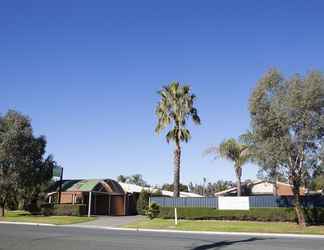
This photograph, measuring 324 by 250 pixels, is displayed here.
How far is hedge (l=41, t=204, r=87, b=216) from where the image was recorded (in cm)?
4006

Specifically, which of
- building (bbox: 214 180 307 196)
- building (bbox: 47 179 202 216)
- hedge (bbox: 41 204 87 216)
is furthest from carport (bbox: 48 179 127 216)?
building (bbox: 214 180 307 196)

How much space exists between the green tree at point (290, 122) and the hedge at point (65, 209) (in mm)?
20340

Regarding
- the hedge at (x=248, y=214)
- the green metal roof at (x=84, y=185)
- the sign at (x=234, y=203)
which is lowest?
the hedge at (x=248, y=214)

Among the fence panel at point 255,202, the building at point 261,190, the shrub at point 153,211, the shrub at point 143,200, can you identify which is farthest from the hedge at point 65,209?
the building at point 261,190

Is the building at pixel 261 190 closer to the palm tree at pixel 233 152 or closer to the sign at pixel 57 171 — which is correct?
the palm tree at pixel 233 152

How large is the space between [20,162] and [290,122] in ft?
87.1

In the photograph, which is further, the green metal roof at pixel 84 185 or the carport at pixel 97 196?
the green metal roof at pixel 84 185

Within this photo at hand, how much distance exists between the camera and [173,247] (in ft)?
51.0

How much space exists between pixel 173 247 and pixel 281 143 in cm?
1353

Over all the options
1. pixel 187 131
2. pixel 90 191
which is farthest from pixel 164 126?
pixel 90 191

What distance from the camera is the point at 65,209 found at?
40438 mm

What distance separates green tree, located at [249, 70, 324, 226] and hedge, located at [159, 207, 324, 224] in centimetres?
345

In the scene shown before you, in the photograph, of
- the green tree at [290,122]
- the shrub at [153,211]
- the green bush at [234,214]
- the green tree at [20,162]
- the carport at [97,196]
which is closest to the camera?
the green tree at [290,122]

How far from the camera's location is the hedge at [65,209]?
131 feet
